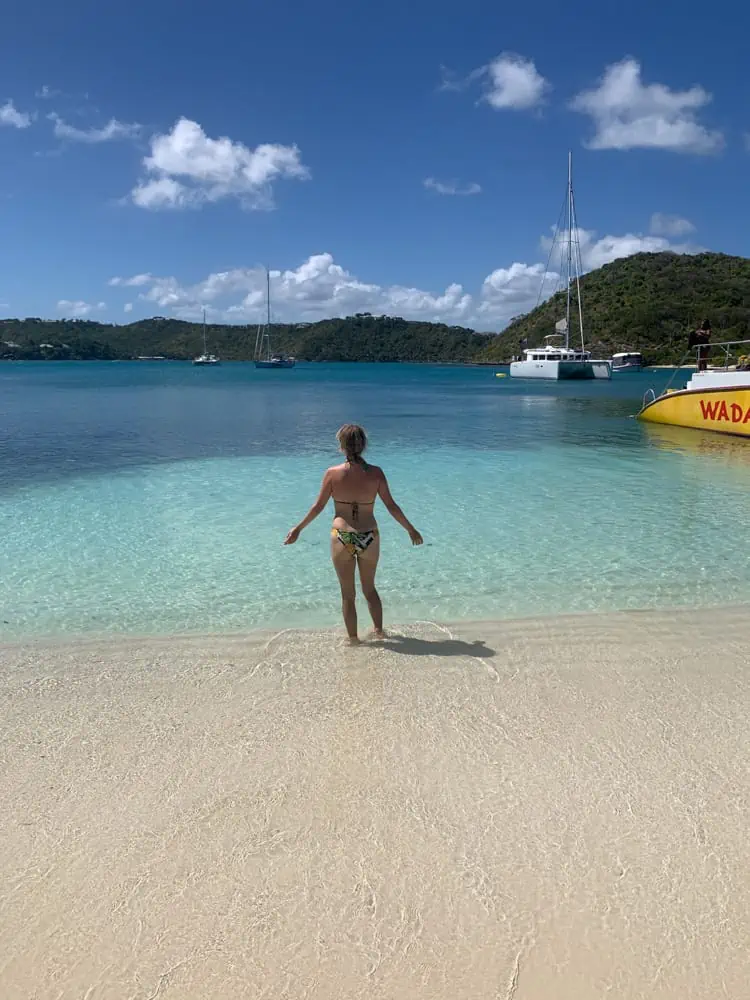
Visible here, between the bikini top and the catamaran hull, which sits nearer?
the bikini top

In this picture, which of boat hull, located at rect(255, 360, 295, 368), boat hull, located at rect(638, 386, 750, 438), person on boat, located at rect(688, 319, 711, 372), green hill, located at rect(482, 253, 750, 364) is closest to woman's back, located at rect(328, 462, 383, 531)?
boat hull, located at rect(638, 386, 750, 438)

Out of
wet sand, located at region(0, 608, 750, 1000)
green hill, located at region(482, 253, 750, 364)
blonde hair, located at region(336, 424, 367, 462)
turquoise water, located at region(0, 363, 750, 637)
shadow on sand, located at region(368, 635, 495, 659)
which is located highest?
green hill, located at region(482, 253, 750, 364)

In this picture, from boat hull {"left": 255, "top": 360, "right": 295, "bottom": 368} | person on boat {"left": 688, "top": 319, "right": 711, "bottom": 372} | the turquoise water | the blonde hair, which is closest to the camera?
the blonde hair

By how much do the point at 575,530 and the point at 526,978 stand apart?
24.9 ft

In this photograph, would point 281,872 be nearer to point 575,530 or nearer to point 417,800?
point 417,800

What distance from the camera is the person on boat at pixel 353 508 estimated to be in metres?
4.63

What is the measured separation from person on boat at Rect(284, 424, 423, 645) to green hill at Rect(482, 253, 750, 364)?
102 m

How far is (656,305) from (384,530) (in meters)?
117

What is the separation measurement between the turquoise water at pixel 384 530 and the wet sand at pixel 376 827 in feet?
4.75

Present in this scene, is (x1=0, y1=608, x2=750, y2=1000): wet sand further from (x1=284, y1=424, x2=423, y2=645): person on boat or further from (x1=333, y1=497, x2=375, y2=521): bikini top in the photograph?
(x1=333, y1=497, x2=375, y2=521): bikini top

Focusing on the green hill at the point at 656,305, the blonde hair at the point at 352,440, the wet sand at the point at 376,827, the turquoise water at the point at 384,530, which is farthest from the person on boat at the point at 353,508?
the green hill at the point at 656,305

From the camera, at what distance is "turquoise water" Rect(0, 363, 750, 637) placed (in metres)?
6.49

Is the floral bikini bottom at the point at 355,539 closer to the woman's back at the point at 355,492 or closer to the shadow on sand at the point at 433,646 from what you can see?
the woman's back at the point at 355,492

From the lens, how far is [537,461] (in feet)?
55.1
